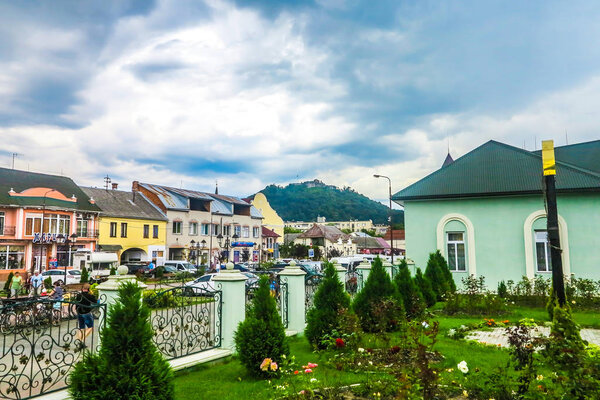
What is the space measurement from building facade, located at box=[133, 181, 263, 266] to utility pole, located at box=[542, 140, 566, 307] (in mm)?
37014

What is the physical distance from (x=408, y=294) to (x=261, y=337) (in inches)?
264

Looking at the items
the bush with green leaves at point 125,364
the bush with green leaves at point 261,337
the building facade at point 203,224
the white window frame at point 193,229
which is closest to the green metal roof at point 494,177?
the bush with green leaves at point 261,337

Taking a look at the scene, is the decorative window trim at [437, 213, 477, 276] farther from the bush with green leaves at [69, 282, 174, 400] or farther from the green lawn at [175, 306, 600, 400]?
the bush with green leaves at [69, 282, 174, 400]

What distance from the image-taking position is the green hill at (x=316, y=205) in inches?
5482

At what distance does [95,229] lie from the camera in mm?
38000

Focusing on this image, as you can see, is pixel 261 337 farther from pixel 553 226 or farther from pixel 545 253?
pixel 545 253

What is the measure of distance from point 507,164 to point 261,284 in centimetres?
1645

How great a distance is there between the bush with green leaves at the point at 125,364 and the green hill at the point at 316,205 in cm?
12831

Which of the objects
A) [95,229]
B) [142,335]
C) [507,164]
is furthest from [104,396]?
[95,229]

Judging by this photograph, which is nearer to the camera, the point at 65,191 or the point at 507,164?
the point at 507,164

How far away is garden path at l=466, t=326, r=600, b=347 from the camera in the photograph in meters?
8.81

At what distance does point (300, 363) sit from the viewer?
6.95 meters

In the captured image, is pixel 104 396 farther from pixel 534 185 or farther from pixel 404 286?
pixel 534 185

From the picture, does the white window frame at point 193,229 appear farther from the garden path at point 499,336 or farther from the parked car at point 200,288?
the garden path at point 499,336
